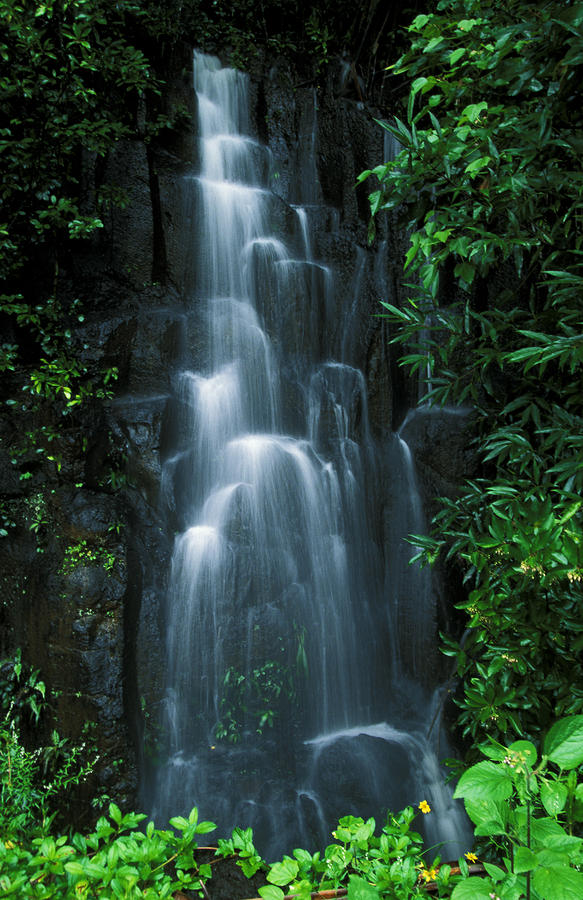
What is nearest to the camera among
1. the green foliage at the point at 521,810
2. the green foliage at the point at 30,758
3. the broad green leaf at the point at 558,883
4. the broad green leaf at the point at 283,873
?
the broad green leaf at the point at 558,883

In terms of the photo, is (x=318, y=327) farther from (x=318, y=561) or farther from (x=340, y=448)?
(x=318, y=561)

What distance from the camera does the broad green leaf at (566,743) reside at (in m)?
1.28

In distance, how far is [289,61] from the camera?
7.42 meters

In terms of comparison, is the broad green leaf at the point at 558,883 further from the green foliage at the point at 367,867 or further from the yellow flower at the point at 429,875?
the yellow flower at the point at 429,875

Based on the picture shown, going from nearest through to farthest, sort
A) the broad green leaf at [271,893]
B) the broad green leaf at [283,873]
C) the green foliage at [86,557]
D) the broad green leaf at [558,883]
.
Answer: the broad green leaf at [558,883] → the broad green leaf at [271,893] → the broad green leaf at [283,873] → the green foliage at [86,557]

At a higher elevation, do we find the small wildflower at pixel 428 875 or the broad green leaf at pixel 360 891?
the broad green leaf at pixel 360 891

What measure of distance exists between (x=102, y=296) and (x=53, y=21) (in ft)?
7.33

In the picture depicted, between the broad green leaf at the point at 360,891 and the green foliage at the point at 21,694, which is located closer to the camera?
the broad green leaf at the point at 360,891

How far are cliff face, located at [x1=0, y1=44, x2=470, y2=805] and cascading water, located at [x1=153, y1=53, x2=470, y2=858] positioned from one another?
16cm

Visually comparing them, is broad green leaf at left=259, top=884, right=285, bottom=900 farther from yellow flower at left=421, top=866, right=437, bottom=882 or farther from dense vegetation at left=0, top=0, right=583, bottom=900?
yellow flower at left=421, top=866, right=437, bottom=882

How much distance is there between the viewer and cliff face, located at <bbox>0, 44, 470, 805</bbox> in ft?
13.5

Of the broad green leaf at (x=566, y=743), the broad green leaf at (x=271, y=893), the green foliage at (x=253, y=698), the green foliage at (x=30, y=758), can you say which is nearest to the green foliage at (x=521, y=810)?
the broad green leaf at (x=566, y=743)

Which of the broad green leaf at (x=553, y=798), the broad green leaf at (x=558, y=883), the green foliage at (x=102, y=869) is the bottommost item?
the green foliage at (x=102, y=869)

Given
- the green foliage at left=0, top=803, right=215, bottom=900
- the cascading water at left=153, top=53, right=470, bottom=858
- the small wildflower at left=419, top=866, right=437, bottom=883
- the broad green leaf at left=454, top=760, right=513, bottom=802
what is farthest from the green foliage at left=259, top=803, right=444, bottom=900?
the cascading water at left=153, top=53, right=470, bottom=858
